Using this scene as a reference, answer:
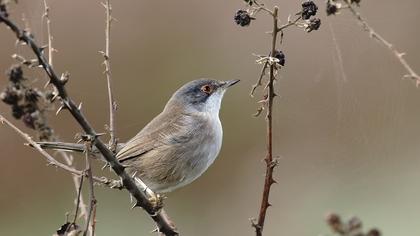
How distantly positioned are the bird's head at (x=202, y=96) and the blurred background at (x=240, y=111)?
61.0 inches

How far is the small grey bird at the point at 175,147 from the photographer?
399cm

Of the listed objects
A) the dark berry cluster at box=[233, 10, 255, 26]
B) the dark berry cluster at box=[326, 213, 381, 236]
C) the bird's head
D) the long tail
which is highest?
the bird's head

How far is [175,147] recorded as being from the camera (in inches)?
163

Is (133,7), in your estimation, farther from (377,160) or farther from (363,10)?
(377,160)

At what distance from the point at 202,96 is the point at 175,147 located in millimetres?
614

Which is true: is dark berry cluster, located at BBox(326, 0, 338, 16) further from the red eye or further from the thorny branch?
the red eye

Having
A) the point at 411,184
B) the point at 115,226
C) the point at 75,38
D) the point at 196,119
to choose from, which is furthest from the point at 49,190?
the point at 411,184

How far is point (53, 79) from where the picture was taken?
2088mm

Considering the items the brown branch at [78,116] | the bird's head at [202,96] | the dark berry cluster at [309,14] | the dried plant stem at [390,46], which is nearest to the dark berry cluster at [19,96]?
the brown branch at [78,116]

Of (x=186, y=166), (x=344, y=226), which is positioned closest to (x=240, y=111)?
(x=186, y=166)

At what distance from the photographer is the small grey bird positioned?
3.99m

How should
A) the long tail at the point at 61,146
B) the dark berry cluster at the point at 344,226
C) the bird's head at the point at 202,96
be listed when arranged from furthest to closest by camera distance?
the bird's head at the point at 202,96
the long tail at the point at 61,146
the dark berry cluster at the point at 344,226

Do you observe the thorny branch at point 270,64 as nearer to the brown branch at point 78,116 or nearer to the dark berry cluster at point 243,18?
the dark berry cluster at point 243,18

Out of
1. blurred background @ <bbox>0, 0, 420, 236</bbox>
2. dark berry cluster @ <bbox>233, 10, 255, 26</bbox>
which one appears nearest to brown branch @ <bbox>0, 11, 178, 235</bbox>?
dark berry cluster @ <bbox>233, 10, 255, 26</bbox>
